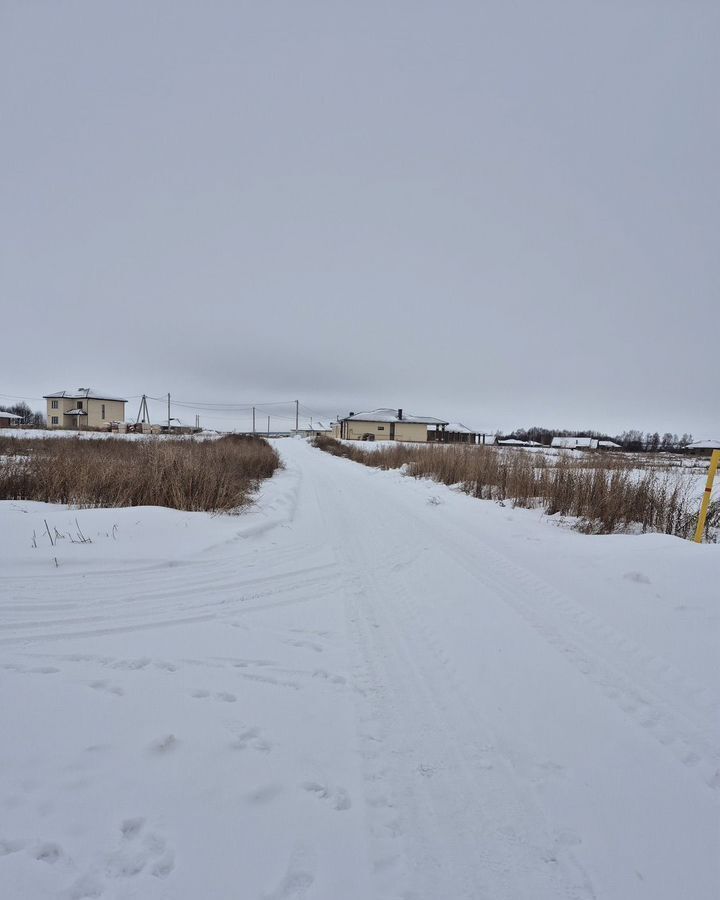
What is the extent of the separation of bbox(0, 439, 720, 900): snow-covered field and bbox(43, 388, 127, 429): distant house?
67.0 meters

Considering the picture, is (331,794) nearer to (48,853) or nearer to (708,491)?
(48,853)

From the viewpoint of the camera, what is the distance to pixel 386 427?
65.6 metres

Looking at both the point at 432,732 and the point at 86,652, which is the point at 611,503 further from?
the point at 86,652

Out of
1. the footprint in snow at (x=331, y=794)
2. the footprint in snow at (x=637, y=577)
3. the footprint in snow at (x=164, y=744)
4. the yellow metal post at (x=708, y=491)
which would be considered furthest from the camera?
the yellow metal post at (x=708, y=491)

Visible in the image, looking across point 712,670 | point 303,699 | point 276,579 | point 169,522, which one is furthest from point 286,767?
point 169,522

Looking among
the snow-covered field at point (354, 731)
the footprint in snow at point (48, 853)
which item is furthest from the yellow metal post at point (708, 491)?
→ the footprint in snow at point (48, 853)

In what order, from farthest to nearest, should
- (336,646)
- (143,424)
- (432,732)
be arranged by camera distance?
(143,424) → (336,646) → (432,732)

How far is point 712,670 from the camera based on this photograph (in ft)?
9.75

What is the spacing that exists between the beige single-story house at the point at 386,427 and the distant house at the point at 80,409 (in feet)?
121

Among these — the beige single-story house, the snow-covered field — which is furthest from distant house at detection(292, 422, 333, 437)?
the snow-covered field

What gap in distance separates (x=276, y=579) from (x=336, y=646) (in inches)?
A: 62.9

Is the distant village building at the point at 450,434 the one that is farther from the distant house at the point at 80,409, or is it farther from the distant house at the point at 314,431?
the distant house at the point at 80,409

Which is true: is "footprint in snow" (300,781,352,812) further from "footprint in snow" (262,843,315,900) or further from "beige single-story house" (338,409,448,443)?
"beige single-story house" (338,409,448,443)

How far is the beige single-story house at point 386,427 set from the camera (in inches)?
2576
